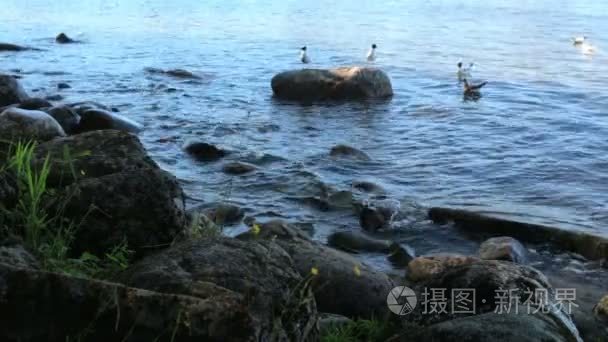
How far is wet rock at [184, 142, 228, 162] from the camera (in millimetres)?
10570

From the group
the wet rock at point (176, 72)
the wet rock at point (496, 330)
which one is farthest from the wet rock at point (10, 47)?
the wet rock at point (496, 330)

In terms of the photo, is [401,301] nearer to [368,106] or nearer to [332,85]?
[368,106]

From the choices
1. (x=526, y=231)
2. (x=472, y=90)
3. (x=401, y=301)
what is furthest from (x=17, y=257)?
(x=472, y=90)

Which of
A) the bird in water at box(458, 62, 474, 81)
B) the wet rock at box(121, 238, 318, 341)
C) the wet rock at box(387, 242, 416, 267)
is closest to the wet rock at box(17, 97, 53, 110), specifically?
the wet rock at box(387, 242, 416, 267)

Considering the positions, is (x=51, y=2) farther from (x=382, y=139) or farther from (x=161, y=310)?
(x=161, y=310)

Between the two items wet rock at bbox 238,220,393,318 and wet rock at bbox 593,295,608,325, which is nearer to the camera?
wet rock at bbox 238,220,393,318

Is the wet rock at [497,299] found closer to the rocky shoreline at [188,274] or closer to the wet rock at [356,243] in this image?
the rocky shoreline at [188,274]

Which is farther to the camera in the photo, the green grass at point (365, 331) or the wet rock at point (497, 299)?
the green grass at point (365, 331)

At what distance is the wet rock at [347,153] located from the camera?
10.8 metres

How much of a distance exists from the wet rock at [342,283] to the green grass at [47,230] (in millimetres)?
1553

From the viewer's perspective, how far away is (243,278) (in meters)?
3.33

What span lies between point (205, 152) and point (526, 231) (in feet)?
15.5

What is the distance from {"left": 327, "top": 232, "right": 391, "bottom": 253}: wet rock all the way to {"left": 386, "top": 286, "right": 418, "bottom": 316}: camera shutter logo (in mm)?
1983

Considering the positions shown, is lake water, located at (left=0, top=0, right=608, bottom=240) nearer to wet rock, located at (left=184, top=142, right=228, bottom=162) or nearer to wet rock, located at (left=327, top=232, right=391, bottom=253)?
wet rock, located at (left=184, top=142, right=228, bottom=162)
